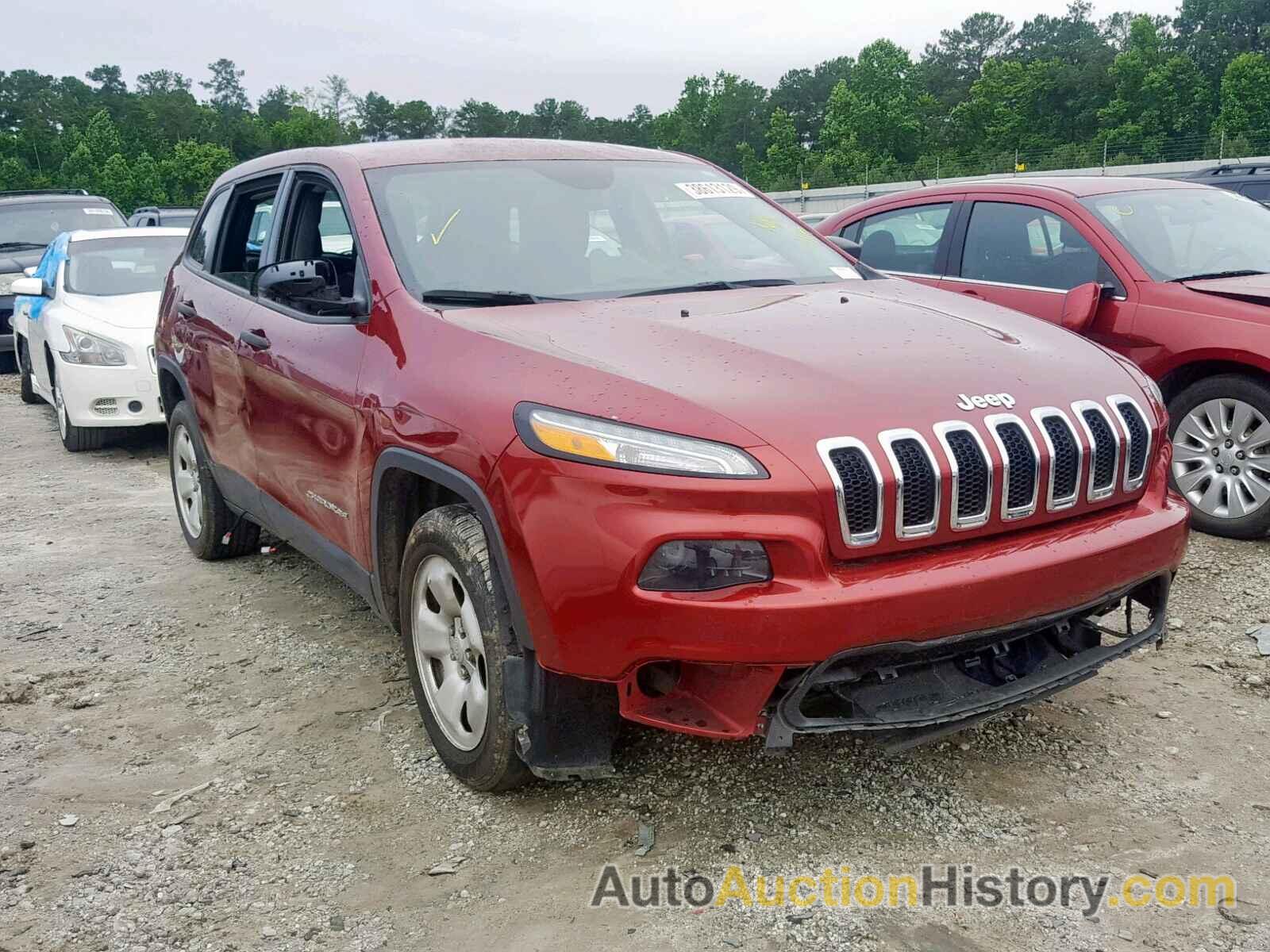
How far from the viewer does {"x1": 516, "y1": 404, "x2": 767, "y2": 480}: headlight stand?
2.57 meters

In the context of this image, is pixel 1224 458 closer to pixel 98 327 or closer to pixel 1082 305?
pixel 1082 305

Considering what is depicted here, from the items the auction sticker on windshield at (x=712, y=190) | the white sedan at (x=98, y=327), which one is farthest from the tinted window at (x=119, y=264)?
the auction sticker on windshield at (x=712, y=190)

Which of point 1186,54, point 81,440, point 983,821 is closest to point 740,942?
point 983,821

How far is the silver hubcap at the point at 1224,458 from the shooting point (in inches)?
207

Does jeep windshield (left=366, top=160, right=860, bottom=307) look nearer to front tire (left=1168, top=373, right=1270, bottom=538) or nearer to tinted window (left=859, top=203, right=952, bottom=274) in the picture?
front tire (left=1168, top=373, right=1270, bottom=538)

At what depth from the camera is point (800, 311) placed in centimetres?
344

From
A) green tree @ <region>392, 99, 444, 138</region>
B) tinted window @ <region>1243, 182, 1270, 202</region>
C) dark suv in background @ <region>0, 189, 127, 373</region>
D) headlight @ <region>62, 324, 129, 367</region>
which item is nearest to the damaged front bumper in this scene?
headlight @ <region>62, 324, 129, 367</region>

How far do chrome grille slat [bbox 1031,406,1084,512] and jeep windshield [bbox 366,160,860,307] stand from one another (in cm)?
127

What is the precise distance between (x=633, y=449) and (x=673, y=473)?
0.11m

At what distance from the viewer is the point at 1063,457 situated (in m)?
2.85

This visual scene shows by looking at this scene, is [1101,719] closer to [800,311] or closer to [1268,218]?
[800,311]

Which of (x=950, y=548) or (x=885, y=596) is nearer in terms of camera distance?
(x=885, y=596)

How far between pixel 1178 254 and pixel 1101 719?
10.1 feet

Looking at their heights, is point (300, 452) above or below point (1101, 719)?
above
